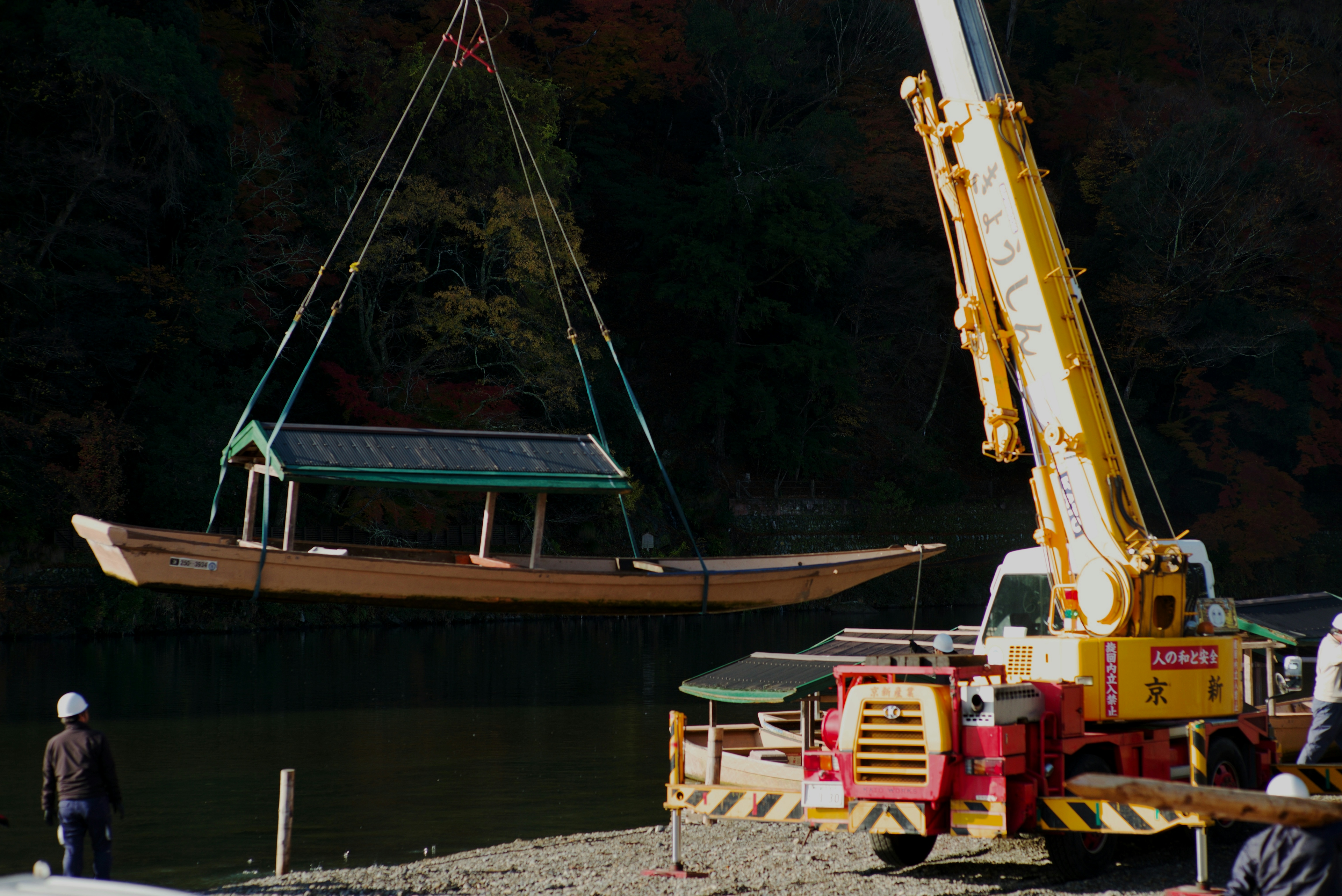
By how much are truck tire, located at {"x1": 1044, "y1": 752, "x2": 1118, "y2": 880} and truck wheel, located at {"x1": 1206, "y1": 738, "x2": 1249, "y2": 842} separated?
86 centimetres

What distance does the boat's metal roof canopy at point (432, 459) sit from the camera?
11.0 m

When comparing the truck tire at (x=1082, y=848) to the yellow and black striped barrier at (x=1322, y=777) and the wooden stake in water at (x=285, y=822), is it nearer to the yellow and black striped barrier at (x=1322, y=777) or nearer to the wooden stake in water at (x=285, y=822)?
the yellow and black striped barrier at (x=1322, y=777)

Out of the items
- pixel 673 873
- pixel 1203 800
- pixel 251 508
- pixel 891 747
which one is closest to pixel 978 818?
pixel 891 747

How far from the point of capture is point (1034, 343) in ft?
34.0

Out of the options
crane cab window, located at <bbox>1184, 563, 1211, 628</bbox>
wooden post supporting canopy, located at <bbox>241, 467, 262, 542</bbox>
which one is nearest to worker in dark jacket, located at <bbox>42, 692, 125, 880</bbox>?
wooden post supporting canopy, located at <bbox>241, 467, 262, 542</bbox>

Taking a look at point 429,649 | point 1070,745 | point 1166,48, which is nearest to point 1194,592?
point 1070,745

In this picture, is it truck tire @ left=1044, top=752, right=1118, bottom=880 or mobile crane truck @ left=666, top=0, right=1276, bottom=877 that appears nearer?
mobile crane truck @ left=666, top=0, right=1276, bottom=877

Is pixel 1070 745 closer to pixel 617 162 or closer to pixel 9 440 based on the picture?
pixel 9 440

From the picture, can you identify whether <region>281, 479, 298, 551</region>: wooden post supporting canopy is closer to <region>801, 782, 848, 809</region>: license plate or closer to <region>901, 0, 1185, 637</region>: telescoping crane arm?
<region>801, 782, 848, 809</region>: license plate

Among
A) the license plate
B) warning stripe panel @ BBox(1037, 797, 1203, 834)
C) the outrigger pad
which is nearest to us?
warning stripe panel @ BBox(1037, 797, 1203, 834)

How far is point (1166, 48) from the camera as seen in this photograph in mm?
53656

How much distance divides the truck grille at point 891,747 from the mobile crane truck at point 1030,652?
0.04 feet

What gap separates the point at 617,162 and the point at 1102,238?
1724 cm

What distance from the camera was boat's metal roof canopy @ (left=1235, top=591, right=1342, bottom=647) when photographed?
13523 mm
